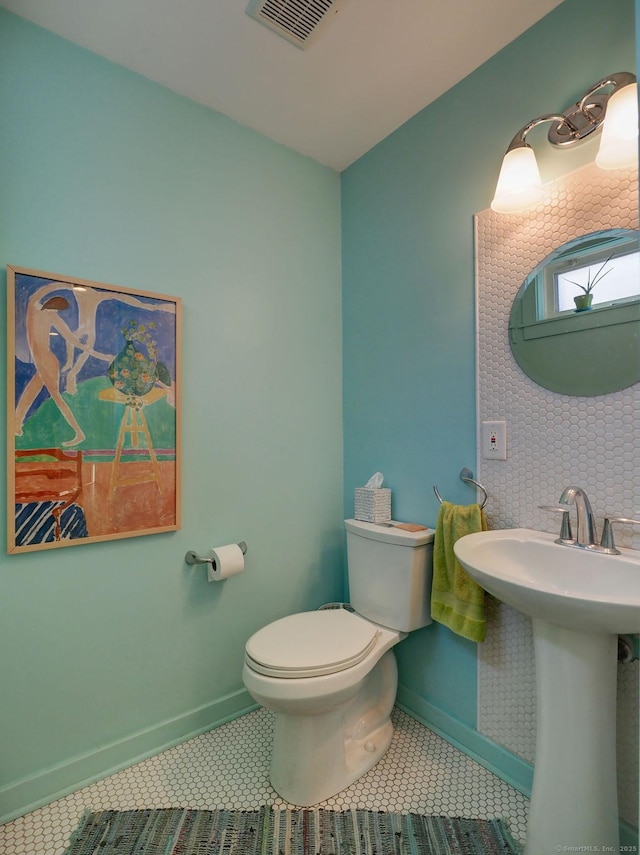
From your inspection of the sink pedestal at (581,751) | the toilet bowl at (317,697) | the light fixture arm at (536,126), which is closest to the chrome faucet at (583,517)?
the sink pedestal at (581,751)

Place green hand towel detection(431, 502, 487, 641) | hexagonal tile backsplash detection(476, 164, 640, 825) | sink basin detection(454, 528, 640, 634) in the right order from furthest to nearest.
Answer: green hand towel detection(431, 502, 487, 641) < hexagonal tile backsplash detection(476, 164, 640, 825) < sink basin detection(454, 528, 640, 634)

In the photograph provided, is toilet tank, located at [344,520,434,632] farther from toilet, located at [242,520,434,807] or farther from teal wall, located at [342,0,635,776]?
teal wall, located at [342,0,635,776]

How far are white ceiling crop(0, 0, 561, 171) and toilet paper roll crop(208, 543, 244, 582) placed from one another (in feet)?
5.78

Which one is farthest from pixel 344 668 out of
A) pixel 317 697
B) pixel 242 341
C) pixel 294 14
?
pixel 294 14

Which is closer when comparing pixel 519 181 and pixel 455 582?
pixel 519 181

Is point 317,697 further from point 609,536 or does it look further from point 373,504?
point 609,536

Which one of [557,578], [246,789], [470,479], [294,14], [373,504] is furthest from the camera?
[373,504]

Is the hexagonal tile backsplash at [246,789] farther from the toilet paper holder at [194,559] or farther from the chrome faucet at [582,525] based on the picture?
the chrome faucet at [582,525]

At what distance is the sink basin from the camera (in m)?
0.87

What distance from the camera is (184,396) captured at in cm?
163

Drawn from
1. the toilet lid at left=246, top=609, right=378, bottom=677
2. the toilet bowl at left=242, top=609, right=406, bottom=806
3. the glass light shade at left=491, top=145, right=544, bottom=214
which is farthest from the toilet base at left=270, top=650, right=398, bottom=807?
→ the glass light shade at left=491, top=145, right=544, bottom=214

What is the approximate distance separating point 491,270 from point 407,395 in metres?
0.57

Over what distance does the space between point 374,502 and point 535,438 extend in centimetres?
68

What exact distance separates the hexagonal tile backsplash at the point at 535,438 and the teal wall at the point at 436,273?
65 millimetres
